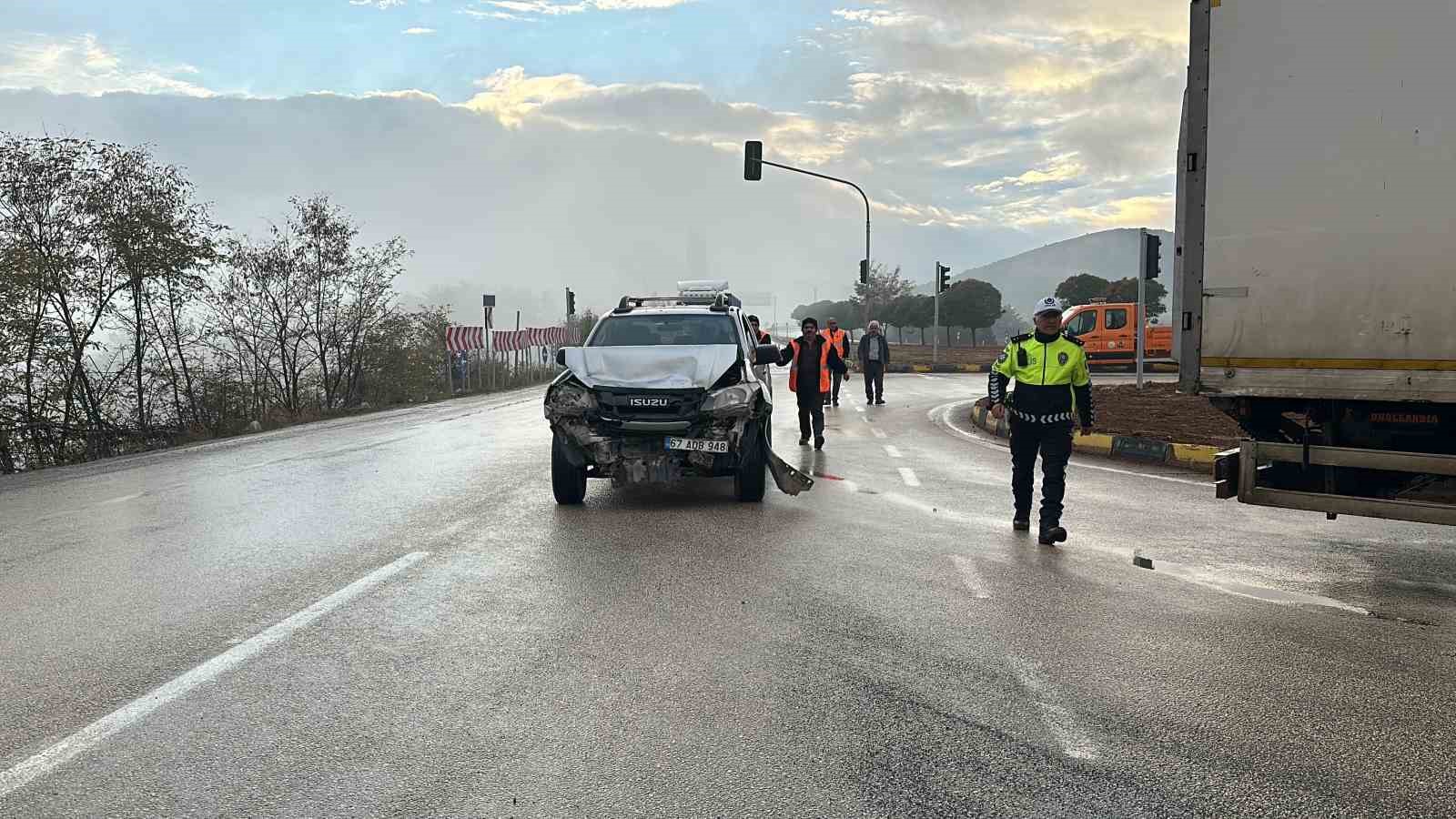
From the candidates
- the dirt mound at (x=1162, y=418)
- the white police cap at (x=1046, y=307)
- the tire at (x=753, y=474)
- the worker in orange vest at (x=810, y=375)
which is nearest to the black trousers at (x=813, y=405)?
the worker in orange vest at (x=810, y=375)

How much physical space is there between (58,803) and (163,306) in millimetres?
21379

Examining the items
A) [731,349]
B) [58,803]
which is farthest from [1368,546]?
[58,803]

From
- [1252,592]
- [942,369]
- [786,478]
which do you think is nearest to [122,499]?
[786,478]

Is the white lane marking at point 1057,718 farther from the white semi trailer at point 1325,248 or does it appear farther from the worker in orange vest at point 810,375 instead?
the worker in orange vest at point 810,375

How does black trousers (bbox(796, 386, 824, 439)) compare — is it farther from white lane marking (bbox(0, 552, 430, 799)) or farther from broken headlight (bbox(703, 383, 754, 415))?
white lane marking (bbox(0, 552, 430, 799))

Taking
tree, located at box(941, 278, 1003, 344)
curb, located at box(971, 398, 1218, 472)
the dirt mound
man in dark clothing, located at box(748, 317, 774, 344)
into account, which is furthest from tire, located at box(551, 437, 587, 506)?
tree, located at box(941, 278, 1003, 344)

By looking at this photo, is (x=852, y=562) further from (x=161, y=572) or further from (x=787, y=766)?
(x=161, y=572)

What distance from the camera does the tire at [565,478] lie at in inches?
348

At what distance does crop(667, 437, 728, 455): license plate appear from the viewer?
8594mm

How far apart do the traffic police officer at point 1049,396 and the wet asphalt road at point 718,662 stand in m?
0.44

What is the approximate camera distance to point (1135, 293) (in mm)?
74312

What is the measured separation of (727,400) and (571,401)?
129 centimetres

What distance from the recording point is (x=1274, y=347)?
19.2 feet

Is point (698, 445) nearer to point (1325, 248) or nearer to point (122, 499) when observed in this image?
point (1325, 248)
